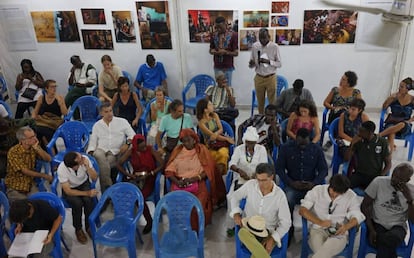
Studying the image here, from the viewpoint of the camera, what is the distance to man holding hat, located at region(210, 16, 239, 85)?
668 centimetres

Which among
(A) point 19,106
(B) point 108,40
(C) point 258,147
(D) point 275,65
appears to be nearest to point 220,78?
(D) point 275,65

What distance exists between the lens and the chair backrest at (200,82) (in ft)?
22.6

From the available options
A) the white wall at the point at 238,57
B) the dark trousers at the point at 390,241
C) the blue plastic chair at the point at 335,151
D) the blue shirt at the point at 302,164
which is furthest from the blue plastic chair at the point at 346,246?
the white wall at the point at 238,57

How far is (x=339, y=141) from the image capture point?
193 inches

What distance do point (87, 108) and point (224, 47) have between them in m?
2.53

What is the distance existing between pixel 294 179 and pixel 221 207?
40.1 inches

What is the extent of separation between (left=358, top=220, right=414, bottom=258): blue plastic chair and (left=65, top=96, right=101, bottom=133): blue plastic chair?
13.4 ft

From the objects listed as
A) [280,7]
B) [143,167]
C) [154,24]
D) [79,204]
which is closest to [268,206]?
[143,167]

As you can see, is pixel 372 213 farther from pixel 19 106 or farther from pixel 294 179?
pixel 19 106

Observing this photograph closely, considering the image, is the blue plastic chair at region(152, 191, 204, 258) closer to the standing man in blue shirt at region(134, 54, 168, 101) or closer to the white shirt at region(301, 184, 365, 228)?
the white shirt at region(301, 184, 365, 228)

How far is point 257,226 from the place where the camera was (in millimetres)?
3416

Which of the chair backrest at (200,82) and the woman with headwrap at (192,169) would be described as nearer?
the woman with headwrap at (192,169)

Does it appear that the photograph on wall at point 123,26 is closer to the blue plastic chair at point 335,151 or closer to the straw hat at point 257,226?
the blue plastic chair at point 335,151

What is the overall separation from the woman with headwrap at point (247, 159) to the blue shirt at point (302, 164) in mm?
217
